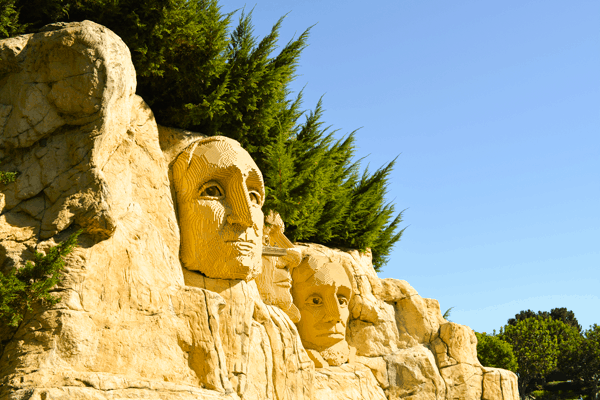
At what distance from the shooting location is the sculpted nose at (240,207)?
29.2 ft

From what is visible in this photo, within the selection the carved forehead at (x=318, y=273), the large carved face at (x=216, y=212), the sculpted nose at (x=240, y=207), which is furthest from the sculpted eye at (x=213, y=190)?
the carved forehead at (x=318, y=273)

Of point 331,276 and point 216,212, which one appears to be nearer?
Result: point 216,212

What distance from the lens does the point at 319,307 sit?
12867mm

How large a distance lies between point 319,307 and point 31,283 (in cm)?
725

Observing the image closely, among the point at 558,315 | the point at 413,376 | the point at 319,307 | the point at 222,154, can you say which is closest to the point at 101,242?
the point at 222,154

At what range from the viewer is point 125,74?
733 centimetres

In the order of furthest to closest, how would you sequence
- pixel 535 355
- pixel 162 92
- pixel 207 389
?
pixel 535 355 < pixel 162 92 < pixel 207 389

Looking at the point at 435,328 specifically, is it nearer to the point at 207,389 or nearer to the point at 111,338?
the point at 207,389

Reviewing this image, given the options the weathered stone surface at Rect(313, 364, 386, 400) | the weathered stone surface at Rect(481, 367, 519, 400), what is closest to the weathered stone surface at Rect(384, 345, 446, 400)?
the weathered stone surface at Rect(313, 364, 386, 400)

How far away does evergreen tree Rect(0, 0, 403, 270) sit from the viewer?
29.0ft

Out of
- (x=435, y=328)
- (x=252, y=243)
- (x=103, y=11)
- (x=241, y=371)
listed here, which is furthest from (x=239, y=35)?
(x=435, y=328)

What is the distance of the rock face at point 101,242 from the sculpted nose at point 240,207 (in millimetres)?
70

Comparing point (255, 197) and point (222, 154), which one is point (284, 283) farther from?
point (222, 154)

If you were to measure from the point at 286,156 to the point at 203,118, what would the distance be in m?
2.44
